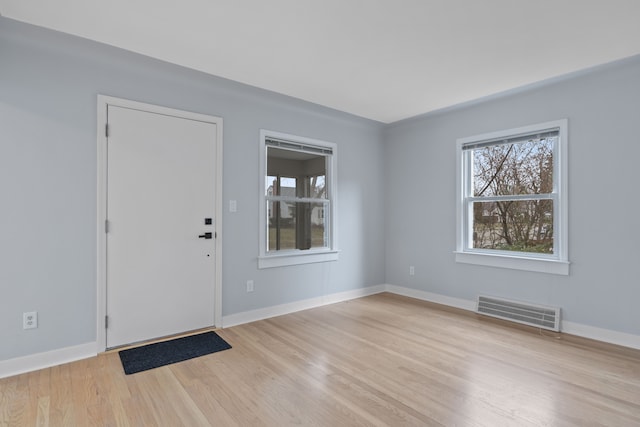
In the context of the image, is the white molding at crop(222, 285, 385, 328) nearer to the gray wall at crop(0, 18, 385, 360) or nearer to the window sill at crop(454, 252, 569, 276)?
the gray wall at crop(0, 18, 385, 360)

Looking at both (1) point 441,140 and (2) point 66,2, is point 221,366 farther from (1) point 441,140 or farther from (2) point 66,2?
(1) point 441,140

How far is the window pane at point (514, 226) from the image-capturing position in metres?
3.60

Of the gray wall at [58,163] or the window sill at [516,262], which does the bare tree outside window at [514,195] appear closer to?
the window sill at [516,262]

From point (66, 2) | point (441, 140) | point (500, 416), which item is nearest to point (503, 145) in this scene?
point (441, 140)

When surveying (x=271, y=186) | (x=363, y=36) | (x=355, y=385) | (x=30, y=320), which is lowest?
(x=355, y=385)

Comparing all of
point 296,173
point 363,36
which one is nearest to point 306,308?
point 296,173

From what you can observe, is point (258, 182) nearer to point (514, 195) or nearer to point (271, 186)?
point (271, 186)

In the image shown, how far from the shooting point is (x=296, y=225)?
14.0 feet

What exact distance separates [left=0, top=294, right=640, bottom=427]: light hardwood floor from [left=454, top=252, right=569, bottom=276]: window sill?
0.66m

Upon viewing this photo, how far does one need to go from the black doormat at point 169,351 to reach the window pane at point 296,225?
124 cm

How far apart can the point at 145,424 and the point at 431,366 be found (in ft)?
6.55

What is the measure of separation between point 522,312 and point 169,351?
11.7 ft

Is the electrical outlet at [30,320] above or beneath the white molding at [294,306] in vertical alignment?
above

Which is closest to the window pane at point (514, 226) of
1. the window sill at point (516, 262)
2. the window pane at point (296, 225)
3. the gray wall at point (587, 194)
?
the window sill at point (516, 262)
